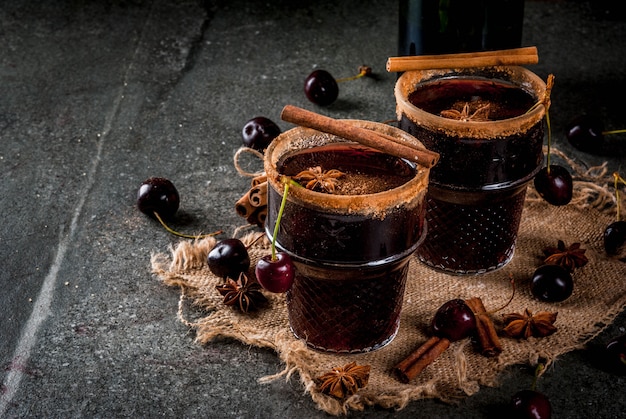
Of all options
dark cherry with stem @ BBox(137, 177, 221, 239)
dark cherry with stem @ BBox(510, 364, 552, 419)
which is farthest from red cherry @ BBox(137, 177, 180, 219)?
dark cherry with stem @ BBox(510, 364, 552, 419)

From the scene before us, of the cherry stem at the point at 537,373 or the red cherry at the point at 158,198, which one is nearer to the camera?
the cherry stem at the point at 537,373

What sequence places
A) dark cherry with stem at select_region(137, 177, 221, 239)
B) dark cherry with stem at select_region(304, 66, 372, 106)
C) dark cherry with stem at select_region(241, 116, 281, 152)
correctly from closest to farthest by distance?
dark cherry with stem at select_region(137, 177, 221, 239)
dark cherry with stem at select_region(241, 116, 281, 152)
dark cherry with stem at select_region(304, 66, 372, 106)

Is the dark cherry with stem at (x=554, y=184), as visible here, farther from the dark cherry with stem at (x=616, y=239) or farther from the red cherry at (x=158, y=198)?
the red cherry at (x=158, y=198)

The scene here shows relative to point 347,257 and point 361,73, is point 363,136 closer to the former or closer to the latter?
point 347,257

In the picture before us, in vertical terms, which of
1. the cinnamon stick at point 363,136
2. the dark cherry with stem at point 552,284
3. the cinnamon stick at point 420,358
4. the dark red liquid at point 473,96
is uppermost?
the cinnamon stick at point 363,136

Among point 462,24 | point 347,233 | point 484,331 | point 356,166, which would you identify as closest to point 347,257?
point 347,233

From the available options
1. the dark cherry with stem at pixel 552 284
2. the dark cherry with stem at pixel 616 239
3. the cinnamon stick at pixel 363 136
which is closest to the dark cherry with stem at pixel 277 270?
the cinnamon stick at pixel 363 136

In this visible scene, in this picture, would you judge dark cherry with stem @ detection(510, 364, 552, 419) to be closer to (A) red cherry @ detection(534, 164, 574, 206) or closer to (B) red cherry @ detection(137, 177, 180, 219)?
(A) red cherry @ detection(534, 164, 574, 206)

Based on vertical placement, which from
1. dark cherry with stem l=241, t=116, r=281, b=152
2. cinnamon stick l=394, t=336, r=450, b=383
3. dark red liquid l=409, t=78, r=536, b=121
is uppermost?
dark red liquid l=409, t=78, r=536, b=121
